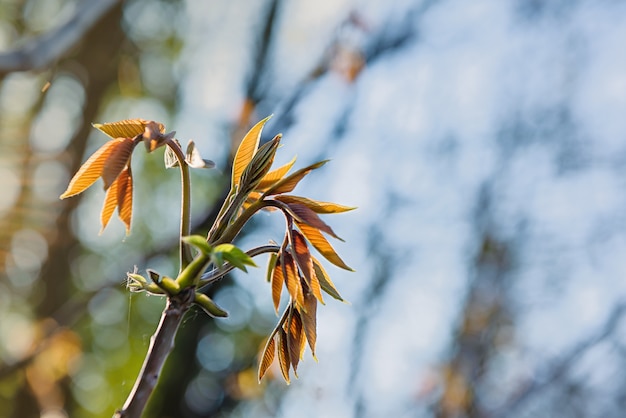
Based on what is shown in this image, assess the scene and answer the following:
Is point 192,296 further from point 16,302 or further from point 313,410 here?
point 16,302

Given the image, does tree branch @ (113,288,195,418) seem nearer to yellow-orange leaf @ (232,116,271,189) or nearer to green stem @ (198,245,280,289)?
green stem @ (198,245,280,289)

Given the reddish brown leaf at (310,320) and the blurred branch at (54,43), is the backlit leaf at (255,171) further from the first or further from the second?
the blurred branch at (54,43)

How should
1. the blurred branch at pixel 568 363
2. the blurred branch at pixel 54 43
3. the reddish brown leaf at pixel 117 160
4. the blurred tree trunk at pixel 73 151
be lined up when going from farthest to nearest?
1. the blurred tree trunk at pixel 73 151
2. the blurred branch at pixel 568 363
3. the blurred branch at pixel 54 43
4. the reddish brown leaf at pixel 117 160

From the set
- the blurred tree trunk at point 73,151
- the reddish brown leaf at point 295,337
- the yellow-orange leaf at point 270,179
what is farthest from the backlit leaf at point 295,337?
the blurred tree trunk at point 73,151

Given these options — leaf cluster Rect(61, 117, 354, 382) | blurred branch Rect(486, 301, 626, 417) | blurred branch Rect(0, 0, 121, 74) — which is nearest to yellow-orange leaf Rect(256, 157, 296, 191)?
leaf cluster Rect(61, 117, 354, 382)

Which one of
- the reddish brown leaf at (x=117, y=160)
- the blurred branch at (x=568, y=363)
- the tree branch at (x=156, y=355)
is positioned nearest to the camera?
the tree branch at (x=156, y=355)

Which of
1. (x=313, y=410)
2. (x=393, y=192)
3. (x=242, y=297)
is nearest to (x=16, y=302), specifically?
(x=242, y=297)
